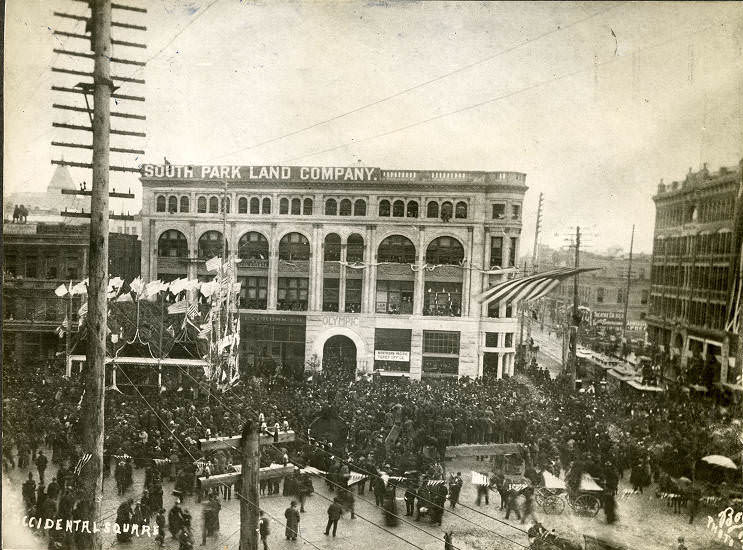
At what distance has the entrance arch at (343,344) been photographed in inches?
321

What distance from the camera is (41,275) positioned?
837cm

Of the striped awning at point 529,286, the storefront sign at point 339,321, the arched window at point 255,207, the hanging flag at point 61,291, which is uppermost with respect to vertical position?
the arched window at point 255,207

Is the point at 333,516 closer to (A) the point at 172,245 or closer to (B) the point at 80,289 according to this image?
(A) the point at 172,245

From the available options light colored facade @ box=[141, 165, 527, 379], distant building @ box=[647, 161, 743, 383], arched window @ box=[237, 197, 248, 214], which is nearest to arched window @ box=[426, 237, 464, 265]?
light colored facade @ box=[141, 165, 527, 379]

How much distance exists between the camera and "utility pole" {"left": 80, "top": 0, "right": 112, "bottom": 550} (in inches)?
279

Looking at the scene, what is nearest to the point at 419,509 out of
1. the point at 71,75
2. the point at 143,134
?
the point at 143,134

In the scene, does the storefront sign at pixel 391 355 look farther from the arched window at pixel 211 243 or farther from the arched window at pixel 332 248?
the arched window at pixel 211 243

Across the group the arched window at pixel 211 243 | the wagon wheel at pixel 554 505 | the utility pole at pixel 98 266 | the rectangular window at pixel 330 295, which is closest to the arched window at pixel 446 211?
the rectangular window at pixel 330 295

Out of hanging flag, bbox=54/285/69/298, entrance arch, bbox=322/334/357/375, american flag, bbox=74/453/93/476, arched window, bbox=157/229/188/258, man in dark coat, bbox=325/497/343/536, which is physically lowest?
man in dark coat, bbox=325/497/343/536

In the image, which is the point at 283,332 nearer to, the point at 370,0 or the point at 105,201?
the point at 105,201

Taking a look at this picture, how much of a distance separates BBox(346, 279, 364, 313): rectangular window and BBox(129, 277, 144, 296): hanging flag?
3562 mm

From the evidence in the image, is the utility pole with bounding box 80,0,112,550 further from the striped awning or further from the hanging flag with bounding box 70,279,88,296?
the striped awning

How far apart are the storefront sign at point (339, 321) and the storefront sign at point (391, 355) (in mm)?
607

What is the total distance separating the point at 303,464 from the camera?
7941mm
